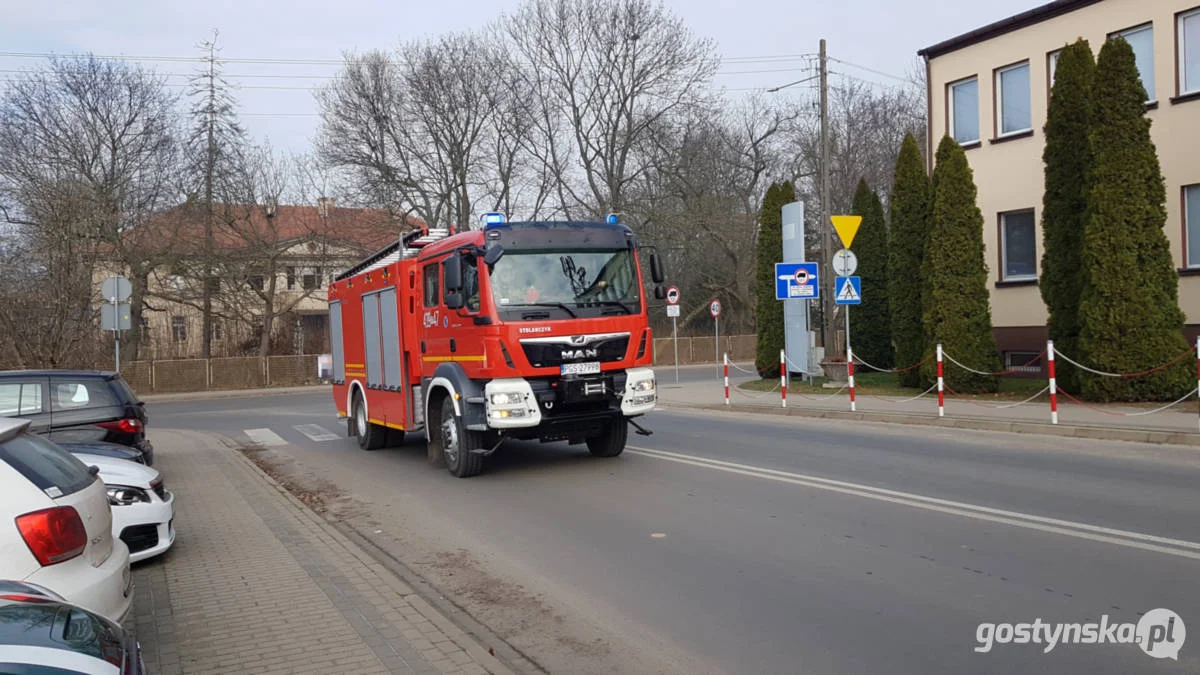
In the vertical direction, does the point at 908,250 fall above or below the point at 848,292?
above

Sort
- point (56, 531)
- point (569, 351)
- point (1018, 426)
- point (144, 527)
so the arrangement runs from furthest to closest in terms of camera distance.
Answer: point (1018, 426) < point (569, 351) < point (144, 527) < point (56, 531)

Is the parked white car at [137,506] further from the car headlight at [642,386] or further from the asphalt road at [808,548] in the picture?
the car headlight at [642,386]

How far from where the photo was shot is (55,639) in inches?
118

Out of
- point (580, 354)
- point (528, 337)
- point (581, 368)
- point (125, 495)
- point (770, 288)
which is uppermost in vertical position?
point (770, 288)

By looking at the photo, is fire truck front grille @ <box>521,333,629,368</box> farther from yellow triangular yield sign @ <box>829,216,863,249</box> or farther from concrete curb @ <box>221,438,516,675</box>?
yellow triangular yield sign @ <box>829,216,863,249</box>

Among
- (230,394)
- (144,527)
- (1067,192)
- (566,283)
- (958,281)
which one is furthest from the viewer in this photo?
(230,394)

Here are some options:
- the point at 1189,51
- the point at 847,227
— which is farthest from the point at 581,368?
the point at 1189,51

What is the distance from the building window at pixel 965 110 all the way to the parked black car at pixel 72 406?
20.3m

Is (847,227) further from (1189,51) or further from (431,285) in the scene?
(431,285)

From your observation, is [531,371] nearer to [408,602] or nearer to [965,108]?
[408,602]

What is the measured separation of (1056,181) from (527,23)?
3400cm

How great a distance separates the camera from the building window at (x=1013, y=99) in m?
22.4

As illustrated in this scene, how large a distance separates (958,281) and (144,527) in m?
16.2

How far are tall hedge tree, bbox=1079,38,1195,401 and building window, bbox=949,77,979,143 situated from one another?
24.4 ft
